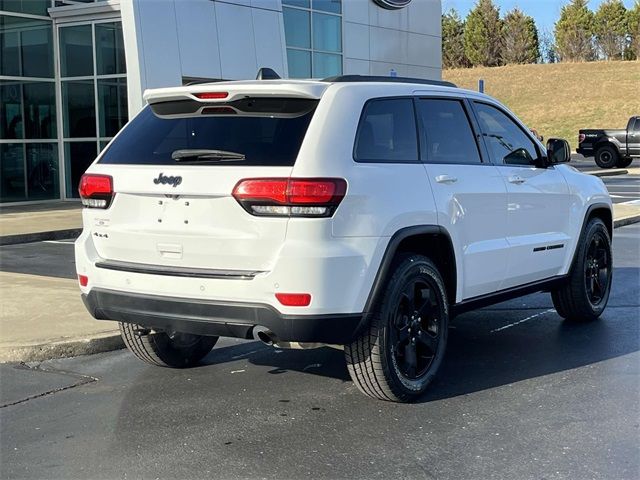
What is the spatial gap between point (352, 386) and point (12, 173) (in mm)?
16692

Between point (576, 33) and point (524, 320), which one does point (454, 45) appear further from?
point (524, 320)

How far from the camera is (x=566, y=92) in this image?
67.3 metres

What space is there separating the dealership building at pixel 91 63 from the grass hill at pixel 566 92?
3661 centimetres

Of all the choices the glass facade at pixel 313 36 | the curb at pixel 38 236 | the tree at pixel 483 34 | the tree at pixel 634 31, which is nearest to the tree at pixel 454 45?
the tree at pixel 483 34

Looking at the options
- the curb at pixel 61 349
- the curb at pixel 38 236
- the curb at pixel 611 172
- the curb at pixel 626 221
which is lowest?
the curb at pixel 61 349

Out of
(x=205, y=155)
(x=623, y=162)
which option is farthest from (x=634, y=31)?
(x=205, y=155)

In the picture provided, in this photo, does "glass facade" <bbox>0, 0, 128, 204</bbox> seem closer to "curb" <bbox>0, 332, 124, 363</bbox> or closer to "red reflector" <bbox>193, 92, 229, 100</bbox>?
"curb" <bbox>0, 332, 124, 363</bbox>

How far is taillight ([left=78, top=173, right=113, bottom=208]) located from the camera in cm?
496

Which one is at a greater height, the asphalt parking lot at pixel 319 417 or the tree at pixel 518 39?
the tree at pixel 518 39

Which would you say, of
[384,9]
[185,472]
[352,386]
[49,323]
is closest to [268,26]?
[384,9]

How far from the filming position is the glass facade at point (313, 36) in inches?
921

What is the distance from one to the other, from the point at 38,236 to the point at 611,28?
83333 millimetres

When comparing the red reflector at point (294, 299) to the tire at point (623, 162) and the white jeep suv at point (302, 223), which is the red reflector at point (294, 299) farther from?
the tire at point (623, 162)

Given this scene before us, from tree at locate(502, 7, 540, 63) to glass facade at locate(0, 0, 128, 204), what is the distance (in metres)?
74.6
